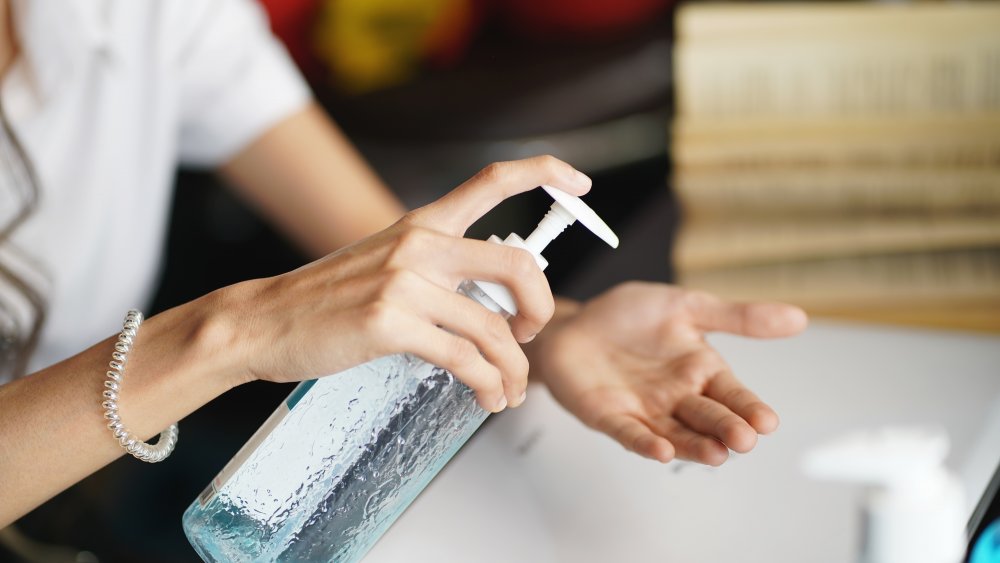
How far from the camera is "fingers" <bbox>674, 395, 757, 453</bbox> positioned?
49 cm

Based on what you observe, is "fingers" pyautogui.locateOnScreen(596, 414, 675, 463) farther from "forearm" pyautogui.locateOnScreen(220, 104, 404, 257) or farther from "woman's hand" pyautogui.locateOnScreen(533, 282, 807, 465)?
"forearm" pyautogui.locateOnScreen(220, 104, 404, 257)

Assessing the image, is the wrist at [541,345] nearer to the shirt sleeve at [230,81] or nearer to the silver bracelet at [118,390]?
the silver bracelet at [118,390]

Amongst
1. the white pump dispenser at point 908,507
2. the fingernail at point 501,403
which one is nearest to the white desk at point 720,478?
the white pump dispenser at point 908,507

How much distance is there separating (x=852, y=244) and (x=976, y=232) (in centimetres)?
9

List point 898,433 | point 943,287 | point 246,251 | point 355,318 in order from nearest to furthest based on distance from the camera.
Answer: point 355,318
point 898,433
point 943,287
point 246,251

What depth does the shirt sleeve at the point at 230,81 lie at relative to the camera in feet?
2.74

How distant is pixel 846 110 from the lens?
769 mm

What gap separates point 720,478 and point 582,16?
3.25 feet

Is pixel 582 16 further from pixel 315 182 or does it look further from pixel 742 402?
pixel 742 402

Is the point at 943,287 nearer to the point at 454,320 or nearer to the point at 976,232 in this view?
the point at 976,232

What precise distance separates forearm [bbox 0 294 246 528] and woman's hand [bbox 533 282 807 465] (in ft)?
0.72

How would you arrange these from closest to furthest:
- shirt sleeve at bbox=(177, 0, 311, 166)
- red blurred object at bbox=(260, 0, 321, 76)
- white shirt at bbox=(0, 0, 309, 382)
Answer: white shirt at bbox=(0, 0, 309, 382) → shirt sleeve at bbox=(177, 0, 311, 166) → red blurred object at bbox=(260, 0, 321, 76)

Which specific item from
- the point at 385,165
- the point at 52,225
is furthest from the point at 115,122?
the point at 385,165

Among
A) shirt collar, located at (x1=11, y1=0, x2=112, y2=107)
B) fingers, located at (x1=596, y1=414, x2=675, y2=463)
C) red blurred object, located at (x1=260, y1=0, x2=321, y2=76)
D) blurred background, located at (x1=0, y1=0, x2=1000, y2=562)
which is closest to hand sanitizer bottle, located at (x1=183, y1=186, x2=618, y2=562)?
fingers, located at (x1=596, y1=414, x2=675, y2=463)
